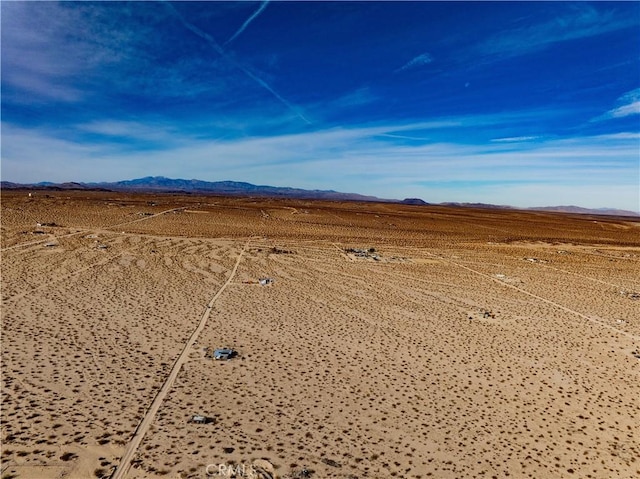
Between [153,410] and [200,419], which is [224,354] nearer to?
[153,410]

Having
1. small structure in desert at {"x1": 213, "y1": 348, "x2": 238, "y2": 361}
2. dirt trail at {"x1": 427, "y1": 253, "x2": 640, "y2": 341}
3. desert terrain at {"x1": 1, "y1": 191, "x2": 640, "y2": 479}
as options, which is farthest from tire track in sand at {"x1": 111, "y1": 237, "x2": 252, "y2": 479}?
dirt trail at {"x1": 427, "y1": 253, "x2": 640, "y2": 341}

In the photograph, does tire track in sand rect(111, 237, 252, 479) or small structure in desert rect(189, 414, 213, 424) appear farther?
small structure in desert rect(189, 414, 213, 424)

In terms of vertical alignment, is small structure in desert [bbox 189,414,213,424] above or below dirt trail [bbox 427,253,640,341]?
below

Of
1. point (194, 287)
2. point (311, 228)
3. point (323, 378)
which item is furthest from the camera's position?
point (311, 228)

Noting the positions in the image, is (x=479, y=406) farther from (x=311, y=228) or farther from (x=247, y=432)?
(x=311, y=228)

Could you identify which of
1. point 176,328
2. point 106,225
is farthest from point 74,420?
point 106,225

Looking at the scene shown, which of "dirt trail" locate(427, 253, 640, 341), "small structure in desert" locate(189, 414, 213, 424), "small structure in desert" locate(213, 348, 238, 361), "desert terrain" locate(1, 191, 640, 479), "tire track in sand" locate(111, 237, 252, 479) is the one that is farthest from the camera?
"dirt trail" locate(427, 253, 640, 341)

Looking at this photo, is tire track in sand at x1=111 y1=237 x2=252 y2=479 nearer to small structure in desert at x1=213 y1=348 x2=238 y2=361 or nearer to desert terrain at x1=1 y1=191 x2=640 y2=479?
desert terrain at x1=1 y1=191 x2=640 y2=479

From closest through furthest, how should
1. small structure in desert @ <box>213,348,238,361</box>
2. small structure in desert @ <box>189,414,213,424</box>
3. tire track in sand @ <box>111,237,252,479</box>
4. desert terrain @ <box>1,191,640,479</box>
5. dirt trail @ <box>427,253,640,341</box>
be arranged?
tire track in sand @ <box>111,237,252,479</box> < desert terrain @ <box>1,191,640,479</box> < small structure in desert @ <box>189,414,213,424</box> < small structure in desert @ <box>213,348,238,361</box> < dirt trail @ <box>427,253,640,341</box>

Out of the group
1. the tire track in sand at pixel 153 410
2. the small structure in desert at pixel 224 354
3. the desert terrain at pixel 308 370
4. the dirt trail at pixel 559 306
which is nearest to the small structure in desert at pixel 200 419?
the desert terrain at pixel 308 370
